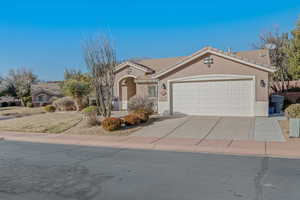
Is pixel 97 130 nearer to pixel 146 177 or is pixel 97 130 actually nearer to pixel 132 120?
pixel 132 120

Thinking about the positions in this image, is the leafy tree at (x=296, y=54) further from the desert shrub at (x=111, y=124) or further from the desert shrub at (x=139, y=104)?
the desert shrub at (x=111, y=124)

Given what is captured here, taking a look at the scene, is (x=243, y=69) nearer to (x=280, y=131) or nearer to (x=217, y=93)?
(x=217, y=93)

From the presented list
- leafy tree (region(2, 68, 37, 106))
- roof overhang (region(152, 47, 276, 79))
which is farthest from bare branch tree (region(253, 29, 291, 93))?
leafy tree (region(2, 68, 37, 106))

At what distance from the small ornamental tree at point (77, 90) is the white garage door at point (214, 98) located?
934 cm

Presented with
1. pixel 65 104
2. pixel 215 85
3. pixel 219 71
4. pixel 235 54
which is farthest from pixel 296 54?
pixel 65 104

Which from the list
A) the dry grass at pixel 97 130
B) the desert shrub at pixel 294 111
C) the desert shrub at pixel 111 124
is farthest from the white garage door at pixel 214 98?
the desert shrub at pixel 111 124

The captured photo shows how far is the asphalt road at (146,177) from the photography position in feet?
15.1

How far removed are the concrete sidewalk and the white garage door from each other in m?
5.80

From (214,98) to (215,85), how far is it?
0.89 metres

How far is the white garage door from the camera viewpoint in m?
14.4

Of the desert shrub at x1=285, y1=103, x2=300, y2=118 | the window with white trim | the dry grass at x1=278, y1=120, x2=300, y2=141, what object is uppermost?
the window with white trim

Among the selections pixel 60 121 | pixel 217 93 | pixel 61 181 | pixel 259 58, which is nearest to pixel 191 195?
pixel 61 181

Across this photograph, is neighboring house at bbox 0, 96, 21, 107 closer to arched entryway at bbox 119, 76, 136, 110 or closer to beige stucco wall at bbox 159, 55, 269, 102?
arched entryway at bbox 119, 76, 136, 110

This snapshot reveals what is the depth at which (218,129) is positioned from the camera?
37.5 feet
